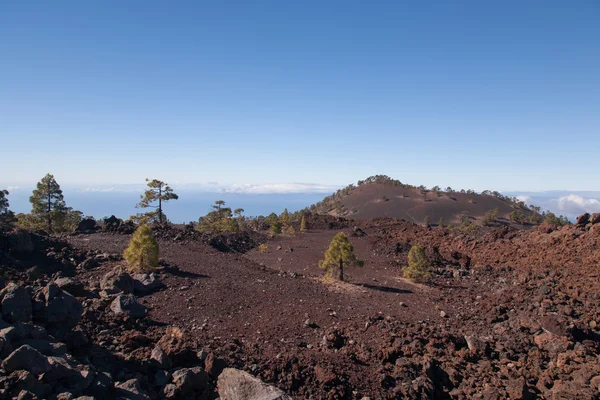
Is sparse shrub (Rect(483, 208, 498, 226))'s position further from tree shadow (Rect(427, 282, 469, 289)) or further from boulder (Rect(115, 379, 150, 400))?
boulder (Rect(115, 379, 150, 400))

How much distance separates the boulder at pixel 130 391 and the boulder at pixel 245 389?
1.44 metres

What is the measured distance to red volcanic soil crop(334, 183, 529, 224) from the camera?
70625 mm

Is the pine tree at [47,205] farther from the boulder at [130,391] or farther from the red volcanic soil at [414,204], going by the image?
the red volcanic soil at [414,204]

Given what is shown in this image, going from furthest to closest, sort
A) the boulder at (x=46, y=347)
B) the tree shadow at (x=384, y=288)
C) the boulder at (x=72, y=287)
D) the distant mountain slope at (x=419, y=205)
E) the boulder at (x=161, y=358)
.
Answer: the distant mountain slope at (x=419, y=205), the tree shadow at (x=384, y=288), the boulder at (x=72, y=287), the boulder at (x=161, y=358), the boulder at (x=46, y=347)

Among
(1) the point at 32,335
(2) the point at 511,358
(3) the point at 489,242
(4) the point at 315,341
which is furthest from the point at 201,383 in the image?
(3) the point at 489,242

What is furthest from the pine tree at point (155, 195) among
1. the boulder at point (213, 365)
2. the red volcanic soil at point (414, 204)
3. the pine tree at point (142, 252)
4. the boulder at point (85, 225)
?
the red volcanic soil at point (414, 204)

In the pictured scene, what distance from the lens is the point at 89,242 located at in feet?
72.2

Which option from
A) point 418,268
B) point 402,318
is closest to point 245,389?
point 402,318

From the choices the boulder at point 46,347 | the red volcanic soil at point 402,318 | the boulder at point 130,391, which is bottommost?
the red volcanic soil at point 402,318

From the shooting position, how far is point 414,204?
76.4m

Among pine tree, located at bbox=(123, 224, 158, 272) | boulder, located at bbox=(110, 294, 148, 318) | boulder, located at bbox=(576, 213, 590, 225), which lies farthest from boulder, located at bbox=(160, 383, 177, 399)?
boulder, located at bbox=(576, 213, 590, 225)

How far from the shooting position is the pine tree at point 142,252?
16266 mm

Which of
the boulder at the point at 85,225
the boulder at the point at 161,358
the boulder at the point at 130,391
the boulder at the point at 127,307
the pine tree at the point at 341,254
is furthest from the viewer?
the boulder at the point at 85,225

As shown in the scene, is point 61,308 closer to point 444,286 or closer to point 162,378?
point 162,378
